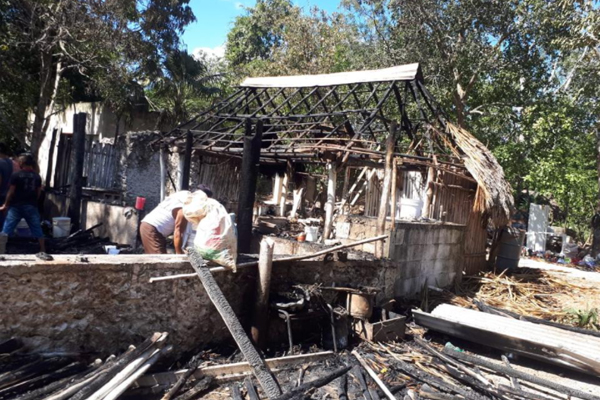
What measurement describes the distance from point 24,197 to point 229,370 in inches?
165

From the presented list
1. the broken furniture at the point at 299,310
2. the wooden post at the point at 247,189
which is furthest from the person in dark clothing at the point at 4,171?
the broken furniture at the point at 299,310

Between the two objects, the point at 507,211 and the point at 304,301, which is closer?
the point at 304,301

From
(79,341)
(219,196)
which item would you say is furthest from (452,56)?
(79,341)

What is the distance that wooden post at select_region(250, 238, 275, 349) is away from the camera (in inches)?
195

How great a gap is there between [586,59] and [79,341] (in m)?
15.7

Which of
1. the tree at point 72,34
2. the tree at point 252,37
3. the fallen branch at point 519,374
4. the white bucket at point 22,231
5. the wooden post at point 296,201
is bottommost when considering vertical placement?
the fallen branch at point 519,374

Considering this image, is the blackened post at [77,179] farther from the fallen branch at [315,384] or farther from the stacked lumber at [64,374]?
the fallen branch at [315,384]

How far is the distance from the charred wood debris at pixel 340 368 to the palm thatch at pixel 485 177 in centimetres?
222

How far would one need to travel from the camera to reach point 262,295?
4.98 metres

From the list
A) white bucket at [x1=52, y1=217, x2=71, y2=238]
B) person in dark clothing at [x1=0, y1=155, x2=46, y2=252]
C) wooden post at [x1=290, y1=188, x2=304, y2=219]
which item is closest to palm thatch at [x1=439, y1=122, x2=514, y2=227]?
wooden post at [x1=290, y1=188, x2=304, y2=219]

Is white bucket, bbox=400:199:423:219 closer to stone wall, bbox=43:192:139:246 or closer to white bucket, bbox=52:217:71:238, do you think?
stone wall, bbox=43:192:139:246

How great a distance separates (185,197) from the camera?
17.1 ft

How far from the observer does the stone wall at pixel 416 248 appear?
702cm

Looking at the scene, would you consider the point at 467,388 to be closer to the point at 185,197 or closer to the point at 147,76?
the point at 185,197
